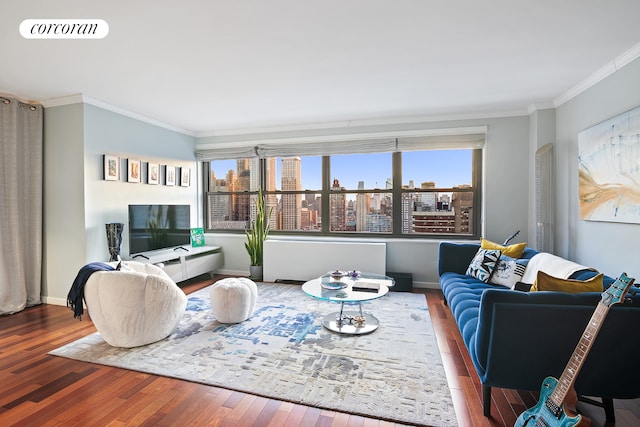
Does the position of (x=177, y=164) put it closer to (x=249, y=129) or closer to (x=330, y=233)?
(x=249, y=129)

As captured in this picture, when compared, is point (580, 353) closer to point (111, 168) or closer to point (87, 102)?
point (111, 168)

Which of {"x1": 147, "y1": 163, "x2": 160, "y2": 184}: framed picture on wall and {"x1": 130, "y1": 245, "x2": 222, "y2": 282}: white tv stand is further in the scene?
{"x1": 147, "y1": 163, "x2": 160, "y2": 184}: framed picture on wall

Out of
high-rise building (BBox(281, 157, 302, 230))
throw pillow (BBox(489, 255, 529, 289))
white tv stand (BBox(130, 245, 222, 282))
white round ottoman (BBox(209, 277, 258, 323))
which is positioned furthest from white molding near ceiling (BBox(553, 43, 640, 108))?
white tv stand (BBox(130, 245, 222, 282))

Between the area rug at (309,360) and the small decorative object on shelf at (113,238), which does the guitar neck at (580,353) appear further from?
the small decorative object on shelf at (113,238)

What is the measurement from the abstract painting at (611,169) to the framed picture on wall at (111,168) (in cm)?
505

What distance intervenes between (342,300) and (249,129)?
3442 mm

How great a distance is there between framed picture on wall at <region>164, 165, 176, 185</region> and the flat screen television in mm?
376

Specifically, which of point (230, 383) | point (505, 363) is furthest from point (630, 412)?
point (230, 383)

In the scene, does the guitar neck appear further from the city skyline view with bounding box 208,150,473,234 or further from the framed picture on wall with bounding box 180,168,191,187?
the framed picture on wall with bounding box 180,168,191,187

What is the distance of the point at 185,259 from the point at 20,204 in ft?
6.24

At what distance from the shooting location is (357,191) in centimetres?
489

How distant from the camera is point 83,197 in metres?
3.58

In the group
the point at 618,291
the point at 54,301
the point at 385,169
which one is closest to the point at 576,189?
the point at 385,169

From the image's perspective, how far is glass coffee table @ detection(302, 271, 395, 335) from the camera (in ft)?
9.09
